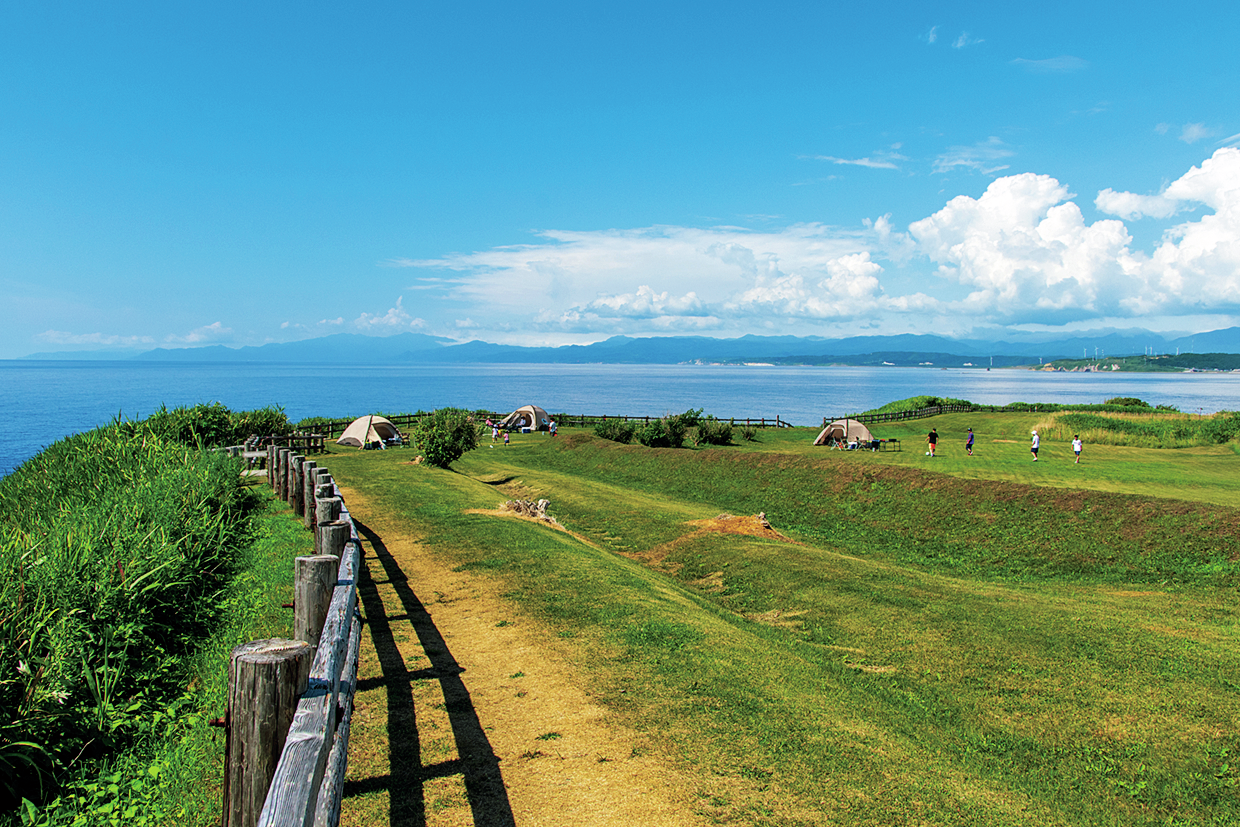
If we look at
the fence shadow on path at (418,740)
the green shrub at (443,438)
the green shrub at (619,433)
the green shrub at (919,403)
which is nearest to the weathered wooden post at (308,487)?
the fence shadow on path at (418,740)

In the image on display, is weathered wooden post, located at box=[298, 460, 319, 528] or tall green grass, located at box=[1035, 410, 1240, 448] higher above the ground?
weathered wooden post, located at box=[298, 460, 319, 528]

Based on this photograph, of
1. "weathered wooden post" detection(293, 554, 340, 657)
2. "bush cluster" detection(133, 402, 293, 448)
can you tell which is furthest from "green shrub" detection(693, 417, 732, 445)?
"weathered wooden post" detection(293, 554, 340, 657)

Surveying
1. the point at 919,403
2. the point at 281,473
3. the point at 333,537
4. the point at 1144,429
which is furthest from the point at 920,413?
the point at 333,537

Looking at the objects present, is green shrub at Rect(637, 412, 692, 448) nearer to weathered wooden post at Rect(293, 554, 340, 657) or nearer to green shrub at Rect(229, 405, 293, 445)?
green shrub at Rect(229, 405, 293, 445)

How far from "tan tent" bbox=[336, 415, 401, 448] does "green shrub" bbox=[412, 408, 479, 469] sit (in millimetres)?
14388

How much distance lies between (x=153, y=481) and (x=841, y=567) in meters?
15.5

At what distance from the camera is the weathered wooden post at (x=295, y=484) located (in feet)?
50.7

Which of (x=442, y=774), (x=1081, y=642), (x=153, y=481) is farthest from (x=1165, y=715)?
(x=153, y=481)

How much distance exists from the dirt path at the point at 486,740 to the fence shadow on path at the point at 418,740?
0.05 feet

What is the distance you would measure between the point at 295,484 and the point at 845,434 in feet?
133

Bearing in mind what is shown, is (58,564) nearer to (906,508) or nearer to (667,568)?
(667,568)

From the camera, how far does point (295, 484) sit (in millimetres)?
15930

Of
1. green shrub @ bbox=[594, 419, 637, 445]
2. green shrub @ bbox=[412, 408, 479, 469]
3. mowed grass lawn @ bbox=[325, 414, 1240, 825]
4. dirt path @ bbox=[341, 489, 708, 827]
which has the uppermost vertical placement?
green shrub @ bbox=[412, 408, 479, 469]

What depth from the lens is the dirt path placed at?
5.67 m
